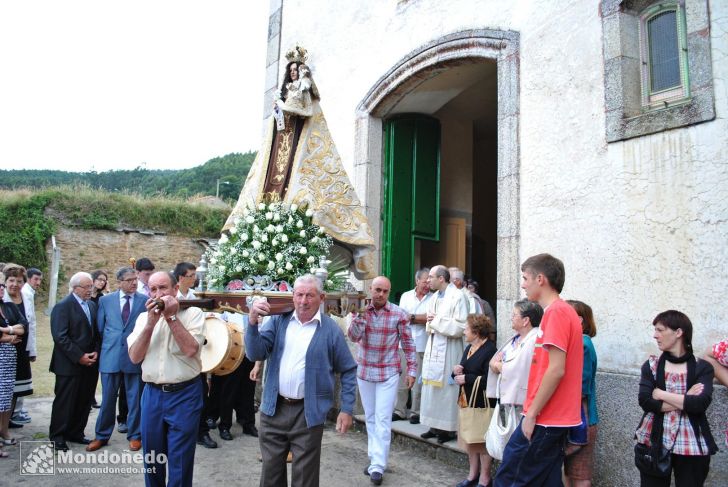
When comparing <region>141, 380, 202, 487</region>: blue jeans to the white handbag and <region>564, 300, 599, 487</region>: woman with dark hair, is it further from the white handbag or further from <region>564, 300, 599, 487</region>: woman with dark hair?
<region>564, 300, 599, 487</region>: woman with dark hair

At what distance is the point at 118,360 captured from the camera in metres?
6.31

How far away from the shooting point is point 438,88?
8.34m

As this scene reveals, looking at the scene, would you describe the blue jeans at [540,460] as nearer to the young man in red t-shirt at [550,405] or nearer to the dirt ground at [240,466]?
the young man in red t-shirt at [550,405]

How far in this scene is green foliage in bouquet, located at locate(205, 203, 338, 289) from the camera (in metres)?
4.64

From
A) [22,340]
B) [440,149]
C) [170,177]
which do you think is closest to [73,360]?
[22,340]

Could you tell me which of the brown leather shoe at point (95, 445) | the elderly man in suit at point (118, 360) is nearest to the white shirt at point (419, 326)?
the elderly man in suit at point (118, 360)

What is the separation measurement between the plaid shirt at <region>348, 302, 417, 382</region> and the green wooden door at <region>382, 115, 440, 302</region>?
2.71m

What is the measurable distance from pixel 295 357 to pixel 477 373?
2138 mm

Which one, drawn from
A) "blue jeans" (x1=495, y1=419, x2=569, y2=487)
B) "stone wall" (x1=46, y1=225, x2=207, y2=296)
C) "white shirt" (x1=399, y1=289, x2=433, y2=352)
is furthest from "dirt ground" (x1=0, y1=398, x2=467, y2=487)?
"stone wall" (x1=46, y1=225, x2=207, y2=296)

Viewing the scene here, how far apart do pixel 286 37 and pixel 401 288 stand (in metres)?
4.92

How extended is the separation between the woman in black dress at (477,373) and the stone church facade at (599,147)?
0.84 metres

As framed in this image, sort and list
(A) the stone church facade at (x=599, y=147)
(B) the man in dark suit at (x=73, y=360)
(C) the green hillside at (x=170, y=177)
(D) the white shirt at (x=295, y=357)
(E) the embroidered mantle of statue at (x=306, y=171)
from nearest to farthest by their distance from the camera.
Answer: (D) the white shirt at (x=295, y=357) < (A) the stone church facade at (x=599, y=147) < (E) the embroidered mantle of statue at (x=306, y=171) < (B) the man in dark suit at (x=73, y=360) < (C) the green hillside at (x=170, y=177)

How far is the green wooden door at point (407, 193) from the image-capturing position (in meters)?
8.63

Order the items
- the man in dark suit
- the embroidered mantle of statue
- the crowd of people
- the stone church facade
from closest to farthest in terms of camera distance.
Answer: the crowd of people, the stone church facade, the embroidered mantle of statue, the man in dark suit
